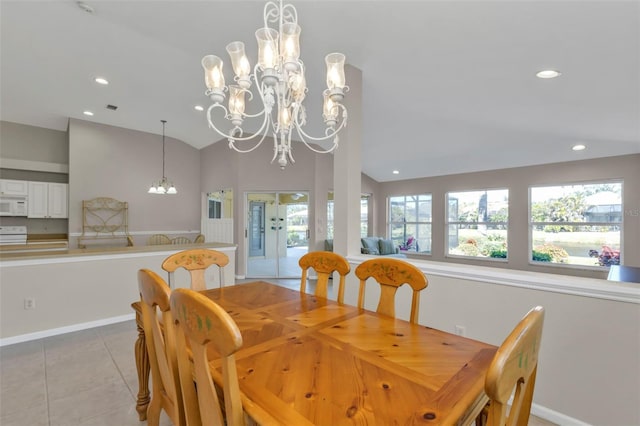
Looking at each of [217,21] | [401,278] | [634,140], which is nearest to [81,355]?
[401,278]

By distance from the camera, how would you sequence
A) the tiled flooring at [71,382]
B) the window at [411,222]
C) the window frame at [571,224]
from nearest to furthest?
the tiled flooring at [71,382] < the window frame at [571,224] < the window at [411,222]

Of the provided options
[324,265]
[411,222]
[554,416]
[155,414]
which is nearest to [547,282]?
[554,416]

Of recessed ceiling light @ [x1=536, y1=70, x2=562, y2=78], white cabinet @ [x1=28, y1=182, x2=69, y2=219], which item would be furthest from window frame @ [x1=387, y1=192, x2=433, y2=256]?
white cabinet @ [x1=28, y1=182, x2=69, y2=219]

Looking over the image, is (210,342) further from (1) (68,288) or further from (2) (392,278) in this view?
(1) (68,288)

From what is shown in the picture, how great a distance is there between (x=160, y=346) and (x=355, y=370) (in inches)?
33.9

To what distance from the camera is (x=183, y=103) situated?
184 inches

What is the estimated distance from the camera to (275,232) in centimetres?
627

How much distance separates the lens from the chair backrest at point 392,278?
1.61 metres

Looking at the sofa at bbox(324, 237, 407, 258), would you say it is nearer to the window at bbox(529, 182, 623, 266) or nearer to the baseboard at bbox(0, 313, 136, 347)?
the window at bbox(529, 182, 623, 266)

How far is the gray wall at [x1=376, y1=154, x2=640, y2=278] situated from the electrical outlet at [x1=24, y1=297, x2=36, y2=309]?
683 cm

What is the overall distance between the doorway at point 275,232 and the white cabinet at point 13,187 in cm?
399

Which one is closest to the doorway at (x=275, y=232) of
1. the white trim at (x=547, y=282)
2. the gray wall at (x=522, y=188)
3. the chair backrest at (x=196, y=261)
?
the gray wall at (x=522, y=188)

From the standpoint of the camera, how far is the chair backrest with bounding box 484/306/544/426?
0.59 meters

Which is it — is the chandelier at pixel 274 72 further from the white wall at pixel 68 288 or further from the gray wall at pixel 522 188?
the gray wall at pixel 522 188
